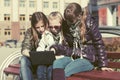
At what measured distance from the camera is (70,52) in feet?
13.3

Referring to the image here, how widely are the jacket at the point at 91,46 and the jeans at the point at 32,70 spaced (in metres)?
0.41

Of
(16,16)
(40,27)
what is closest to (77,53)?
(40,27)

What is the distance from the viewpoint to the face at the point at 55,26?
13.2ft

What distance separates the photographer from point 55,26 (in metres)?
4.04

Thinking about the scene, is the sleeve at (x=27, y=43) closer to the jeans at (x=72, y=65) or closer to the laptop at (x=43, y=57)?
the jeans at (x=72, y=65)

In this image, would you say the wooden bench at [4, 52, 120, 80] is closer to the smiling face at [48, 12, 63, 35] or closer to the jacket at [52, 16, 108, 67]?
the jacket at [52, 16, 108, 67]

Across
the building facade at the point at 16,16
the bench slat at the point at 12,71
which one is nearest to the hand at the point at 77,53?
the bench slat at the point at 12,71

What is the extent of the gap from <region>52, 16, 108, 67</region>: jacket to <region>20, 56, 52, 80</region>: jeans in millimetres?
413

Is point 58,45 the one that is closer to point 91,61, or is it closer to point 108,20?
point 91,61

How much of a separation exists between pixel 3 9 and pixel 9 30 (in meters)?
3.60

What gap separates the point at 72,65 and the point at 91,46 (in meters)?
0.34

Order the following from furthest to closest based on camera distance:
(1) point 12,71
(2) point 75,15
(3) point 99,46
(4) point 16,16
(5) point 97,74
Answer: (4) point 16,16
(1) point 12,71
(3) point 99,46
(2) point 75,15
(5) point 97,74

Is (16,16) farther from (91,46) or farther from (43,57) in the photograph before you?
(43,57)

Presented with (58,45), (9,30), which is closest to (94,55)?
(58,45)
